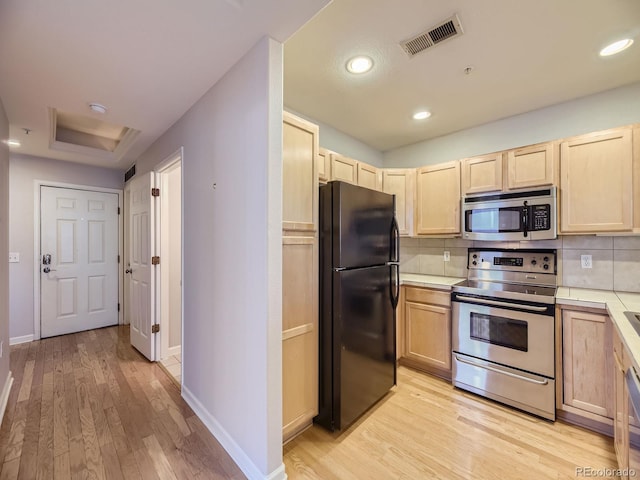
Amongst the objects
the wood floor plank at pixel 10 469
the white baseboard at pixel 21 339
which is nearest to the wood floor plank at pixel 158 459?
the wood floor plank at pixel 10 469

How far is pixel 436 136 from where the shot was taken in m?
3.22

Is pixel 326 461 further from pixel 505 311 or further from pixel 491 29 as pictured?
pixel 491 29

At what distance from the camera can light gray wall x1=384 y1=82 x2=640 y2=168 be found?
86.8 inches

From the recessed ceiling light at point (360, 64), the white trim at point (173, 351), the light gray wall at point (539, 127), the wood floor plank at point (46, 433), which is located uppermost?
the recessed ceiling light at point (360, 64)

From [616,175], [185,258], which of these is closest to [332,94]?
[185,258]

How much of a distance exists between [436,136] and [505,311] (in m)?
2.05

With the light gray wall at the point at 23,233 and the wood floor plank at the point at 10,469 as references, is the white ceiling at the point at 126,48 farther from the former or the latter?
the wood floor plank at the point at 10,469

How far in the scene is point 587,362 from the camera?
6.19 feet

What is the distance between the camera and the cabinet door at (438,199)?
2.82m

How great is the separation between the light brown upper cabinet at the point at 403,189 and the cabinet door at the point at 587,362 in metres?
1.56

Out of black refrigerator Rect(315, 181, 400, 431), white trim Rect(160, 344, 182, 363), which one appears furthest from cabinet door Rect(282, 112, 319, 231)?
white trim Rect(160, 344, 182, 363)

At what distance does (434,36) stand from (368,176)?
1.42 m

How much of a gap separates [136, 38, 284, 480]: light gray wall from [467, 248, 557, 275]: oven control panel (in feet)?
7.58

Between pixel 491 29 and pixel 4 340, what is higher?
pixel 491 29
